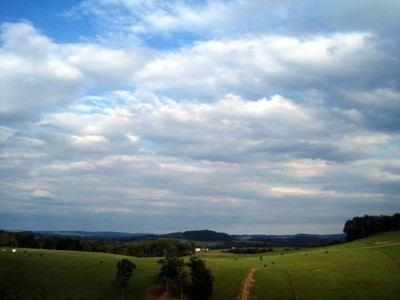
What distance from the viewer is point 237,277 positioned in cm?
12006

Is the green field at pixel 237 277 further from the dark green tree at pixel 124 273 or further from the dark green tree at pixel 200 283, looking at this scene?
the dark green tree at pixel 200 283

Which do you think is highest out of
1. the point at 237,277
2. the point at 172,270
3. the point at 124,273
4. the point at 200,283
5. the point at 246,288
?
the point at 172,270

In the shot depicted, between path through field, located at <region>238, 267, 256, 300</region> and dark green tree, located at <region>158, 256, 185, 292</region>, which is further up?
dark green tree, located at <region>158, 256, 185, 292</region>

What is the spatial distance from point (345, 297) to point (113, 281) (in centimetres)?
6446

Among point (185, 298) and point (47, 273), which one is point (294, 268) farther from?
point (47, 273)

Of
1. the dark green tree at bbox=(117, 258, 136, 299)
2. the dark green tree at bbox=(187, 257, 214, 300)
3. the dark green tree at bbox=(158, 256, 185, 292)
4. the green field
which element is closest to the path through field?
the green field

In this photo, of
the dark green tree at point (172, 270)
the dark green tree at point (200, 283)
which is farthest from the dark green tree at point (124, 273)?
the dark green tree at point (200, 283)

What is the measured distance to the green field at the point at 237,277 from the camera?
108875 millimetres

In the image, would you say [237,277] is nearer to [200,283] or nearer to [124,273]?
[200,283]

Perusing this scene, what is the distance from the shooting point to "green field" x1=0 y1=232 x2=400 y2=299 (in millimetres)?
108875

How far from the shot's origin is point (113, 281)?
121m

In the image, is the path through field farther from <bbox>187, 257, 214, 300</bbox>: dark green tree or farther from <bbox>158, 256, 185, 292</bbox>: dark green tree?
<bbox>158, 256, 185, 292</bbox>: dark green tree

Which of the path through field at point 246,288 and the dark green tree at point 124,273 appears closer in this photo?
the path through field at point 246,288

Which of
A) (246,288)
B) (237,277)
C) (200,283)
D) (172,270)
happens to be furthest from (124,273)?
(246,288)
